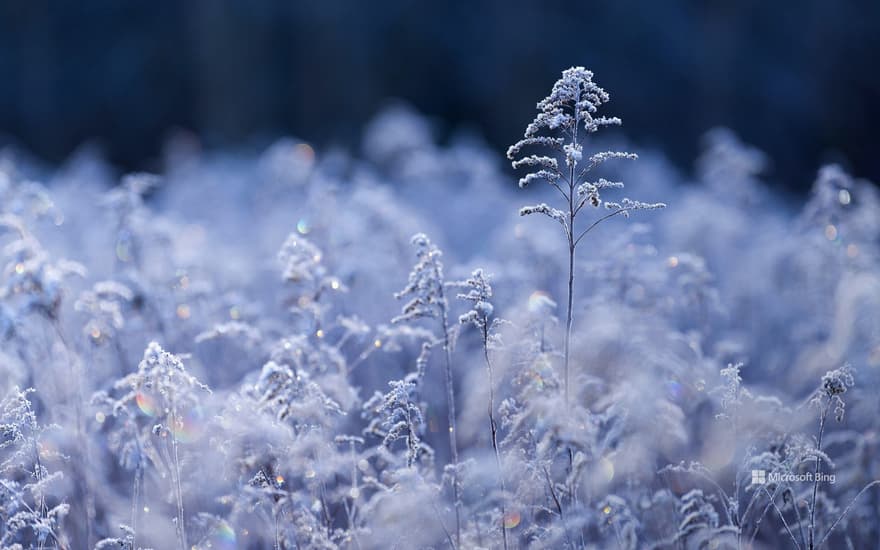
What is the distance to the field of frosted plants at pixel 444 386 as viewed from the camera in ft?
12.5

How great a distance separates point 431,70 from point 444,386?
18.1 metres

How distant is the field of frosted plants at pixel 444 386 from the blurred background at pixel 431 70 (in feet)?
43.2

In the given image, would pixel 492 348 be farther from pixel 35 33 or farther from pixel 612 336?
pixel 35 33

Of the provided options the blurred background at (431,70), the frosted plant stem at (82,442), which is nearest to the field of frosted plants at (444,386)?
the frosted plant stem at (82,442)

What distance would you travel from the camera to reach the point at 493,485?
4152mm

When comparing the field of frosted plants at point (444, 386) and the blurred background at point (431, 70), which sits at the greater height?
the blurred background at point (431, 70)

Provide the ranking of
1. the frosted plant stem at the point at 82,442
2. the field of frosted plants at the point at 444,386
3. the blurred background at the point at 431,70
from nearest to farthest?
the field of frosted plants at the point at 444,386 < the frosted plant stem at the point at 82,442 < the blurred background at the point at 431,70

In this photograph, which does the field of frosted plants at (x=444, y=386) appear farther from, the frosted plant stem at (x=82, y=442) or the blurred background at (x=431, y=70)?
the blurred background at (x=431, y=70)

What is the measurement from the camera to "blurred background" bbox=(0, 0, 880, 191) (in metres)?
21.0

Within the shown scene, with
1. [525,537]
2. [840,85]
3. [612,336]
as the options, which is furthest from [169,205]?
[840,85]

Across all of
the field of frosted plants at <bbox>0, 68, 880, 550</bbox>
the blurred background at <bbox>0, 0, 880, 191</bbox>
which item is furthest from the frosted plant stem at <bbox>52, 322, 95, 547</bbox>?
the blurred background at <bbox>0, 0, 880, 191</bbox>

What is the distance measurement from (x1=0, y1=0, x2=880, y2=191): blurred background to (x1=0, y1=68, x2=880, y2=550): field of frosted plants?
43.2 feet

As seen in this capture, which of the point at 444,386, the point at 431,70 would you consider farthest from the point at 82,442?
the point at 431,70

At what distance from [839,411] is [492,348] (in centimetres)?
176
